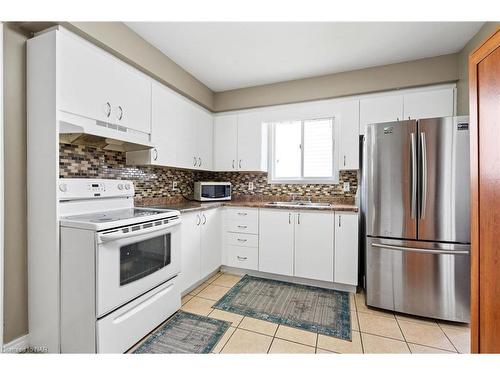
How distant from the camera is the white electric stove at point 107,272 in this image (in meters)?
1.40

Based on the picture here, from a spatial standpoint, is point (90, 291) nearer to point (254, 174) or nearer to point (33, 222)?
point (33, 222)

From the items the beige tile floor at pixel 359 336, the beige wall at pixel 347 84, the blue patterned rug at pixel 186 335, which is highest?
the beige wall at pixel 347 84

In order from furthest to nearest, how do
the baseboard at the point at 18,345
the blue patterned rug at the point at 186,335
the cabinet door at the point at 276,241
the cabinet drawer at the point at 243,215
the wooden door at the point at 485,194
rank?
the cabinet drawer at the point at 243,215 → the cabinet door at the point at 276,241 → the blue patterned rug at the point at 186,335 → the baseboard at the point at 18,345 → the wooden door at the point at 485,194

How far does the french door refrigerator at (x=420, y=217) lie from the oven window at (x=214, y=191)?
1.85 meters

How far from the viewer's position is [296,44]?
2.21 metres

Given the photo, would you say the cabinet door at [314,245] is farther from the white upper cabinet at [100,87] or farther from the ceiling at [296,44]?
the white upper cabinet at [100,87]

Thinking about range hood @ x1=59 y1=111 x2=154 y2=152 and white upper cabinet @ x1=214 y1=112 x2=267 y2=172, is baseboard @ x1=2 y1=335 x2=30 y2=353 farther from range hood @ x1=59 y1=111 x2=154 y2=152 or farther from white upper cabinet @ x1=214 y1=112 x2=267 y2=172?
white upper cabinet @ x1=214 y1=112 x2=267 y2=172

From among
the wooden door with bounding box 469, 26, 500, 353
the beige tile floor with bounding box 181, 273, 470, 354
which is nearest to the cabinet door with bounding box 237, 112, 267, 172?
the beige tile floor with bounding box 181, 273, 470, 354

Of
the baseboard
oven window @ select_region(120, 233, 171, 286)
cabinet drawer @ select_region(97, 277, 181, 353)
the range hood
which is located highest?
the range hood

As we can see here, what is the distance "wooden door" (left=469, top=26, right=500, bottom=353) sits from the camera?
0.99 m

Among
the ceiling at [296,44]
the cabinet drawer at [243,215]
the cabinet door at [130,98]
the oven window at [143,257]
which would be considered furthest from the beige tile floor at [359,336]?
the ceiling at [296,44]

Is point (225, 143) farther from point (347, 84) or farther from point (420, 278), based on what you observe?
point (420, 278)

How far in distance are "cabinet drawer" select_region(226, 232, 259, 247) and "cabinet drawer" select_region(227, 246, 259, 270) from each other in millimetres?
50

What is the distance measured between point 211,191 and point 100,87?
1.72m
